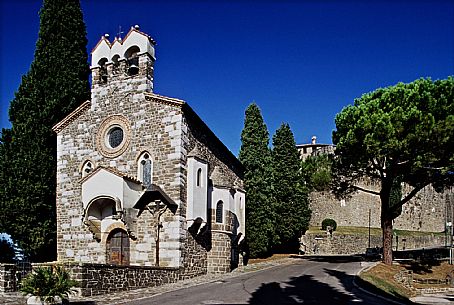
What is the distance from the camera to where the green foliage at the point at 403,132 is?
22062 mm

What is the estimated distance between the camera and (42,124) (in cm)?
2569

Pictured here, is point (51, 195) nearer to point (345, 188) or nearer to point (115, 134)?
point (115, 134)

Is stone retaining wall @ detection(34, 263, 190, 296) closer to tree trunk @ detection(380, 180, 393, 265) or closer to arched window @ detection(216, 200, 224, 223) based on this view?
arched window @ detection(216, 200, 224, 223)

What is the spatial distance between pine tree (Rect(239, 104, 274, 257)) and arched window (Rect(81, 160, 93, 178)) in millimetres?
14169

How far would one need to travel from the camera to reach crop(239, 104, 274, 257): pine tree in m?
33.8

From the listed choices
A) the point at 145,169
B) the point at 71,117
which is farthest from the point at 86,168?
the point at 145,169

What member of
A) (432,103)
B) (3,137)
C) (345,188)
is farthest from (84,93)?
(432,103)

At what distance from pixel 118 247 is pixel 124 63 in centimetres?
961

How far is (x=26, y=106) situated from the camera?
2583 cm

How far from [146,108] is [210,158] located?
5.17 meters

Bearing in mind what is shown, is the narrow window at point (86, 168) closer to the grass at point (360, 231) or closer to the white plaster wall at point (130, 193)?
the white plaster wall at point (130, 193)

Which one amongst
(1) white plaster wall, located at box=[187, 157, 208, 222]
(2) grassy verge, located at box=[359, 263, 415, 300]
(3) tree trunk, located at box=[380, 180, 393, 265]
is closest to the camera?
(2) grassy verge, located at box=[359, 263, 415, 300]

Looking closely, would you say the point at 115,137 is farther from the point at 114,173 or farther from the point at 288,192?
the point at 288,192

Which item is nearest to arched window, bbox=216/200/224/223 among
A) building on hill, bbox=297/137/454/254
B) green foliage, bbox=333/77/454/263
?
green foliage, bbox=333/77/454/263
